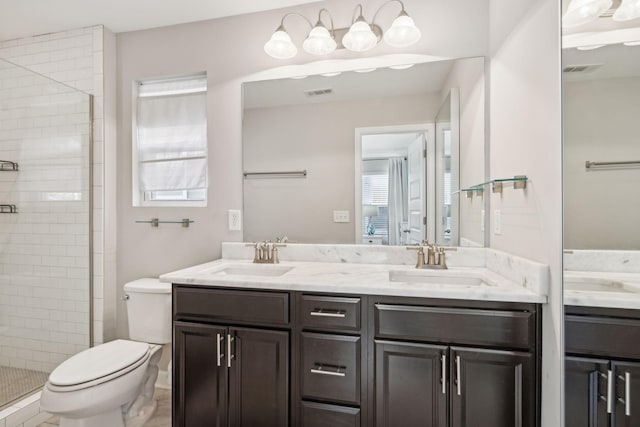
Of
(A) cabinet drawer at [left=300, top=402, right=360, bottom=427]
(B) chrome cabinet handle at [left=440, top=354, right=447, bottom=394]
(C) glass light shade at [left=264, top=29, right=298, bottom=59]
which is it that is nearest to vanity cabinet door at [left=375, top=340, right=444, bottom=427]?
(B) chrome cabinet handle at [left=440, top=354, right=447, bottom=394]

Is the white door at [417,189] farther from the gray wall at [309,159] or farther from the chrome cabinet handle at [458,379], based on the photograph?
the chrome cabinet handle at [458,379]

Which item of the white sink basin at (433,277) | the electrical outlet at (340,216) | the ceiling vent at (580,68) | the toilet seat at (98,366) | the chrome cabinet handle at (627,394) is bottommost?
the toilet seat at (98,366)

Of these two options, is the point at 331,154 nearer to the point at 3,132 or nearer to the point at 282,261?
the point at 282,261

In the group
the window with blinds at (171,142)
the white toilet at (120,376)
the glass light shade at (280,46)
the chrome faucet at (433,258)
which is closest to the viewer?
the white toilet at (120,376)

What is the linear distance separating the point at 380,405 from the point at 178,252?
1.59 m

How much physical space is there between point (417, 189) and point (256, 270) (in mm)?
1041

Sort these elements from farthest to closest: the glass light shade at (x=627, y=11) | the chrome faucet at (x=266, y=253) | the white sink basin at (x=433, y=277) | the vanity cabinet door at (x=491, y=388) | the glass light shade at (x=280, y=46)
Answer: the chrome faucet at (x=266, y=253) < the glass light shade at (x=280, y=46) < the white sink basin at (x=433, y=277) < the vanity cabinet door at (x=491, y=388) < the glass light shade at (x=627, y=11)

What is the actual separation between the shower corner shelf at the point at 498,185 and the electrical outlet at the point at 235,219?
1350 mm

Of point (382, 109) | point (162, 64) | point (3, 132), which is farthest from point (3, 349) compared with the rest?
point (382, 109)

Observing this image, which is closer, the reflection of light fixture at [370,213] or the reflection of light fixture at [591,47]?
the reflection of light fixture at [591,47]

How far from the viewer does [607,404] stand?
0.98 meters

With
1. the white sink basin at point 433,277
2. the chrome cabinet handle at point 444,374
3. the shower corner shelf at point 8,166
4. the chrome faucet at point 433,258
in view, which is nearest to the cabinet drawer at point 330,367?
the chrome cabinet handle at point 444,374

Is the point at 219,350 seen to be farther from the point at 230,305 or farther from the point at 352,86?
the point at 352,86

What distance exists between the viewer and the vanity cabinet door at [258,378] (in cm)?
140
